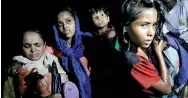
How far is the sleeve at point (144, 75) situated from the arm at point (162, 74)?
0.04 m

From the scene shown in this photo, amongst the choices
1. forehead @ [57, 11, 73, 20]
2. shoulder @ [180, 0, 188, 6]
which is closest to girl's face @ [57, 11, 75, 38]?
forehead @ [57, 11, 73, 20]

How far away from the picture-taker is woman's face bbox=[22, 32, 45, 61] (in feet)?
8.16

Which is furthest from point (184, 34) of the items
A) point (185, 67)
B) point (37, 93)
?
point (37, 93)

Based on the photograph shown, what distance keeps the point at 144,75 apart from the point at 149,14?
0.43 m

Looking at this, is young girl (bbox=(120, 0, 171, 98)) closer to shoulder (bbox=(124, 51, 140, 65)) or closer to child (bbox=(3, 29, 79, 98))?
shoulder (bbox=(124, 51, 140, 65))

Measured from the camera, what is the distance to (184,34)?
2.66 meters

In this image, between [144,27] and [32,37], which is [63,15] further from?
[144,27]

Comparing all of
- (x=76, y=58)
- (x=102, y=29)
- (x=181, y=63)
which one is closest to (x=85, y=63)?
(x=76, y=58)

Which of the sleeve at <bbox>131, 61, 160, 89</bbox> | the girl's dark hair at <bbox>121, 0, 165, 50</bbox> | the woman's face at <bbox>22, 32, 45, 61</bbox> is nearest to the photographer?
the sleeve at <bbox>131, 61, 160, 89</bbox>

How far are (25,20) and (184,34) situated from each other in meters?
1.24

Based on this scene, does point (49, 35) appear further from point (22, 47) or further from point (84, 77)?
point (84, 77)

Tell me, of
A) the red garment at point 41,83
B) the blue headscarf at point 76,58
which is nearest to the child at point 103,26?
the blue headscarf at point 76,58

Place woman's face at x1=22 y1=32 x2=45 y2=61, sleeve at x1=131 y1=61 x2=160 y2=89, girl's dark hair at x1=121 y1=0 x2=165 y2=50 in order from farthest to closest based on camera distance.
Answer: woman's face at x1=22 y1=32 x2=45 y2=61
girl's dark hair at x1=121 y1=0 x2=165 y2=50
sleeve at x1=131 y1=61 x2=160 y2=89

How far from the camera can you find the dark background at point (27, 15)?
2662 mm
